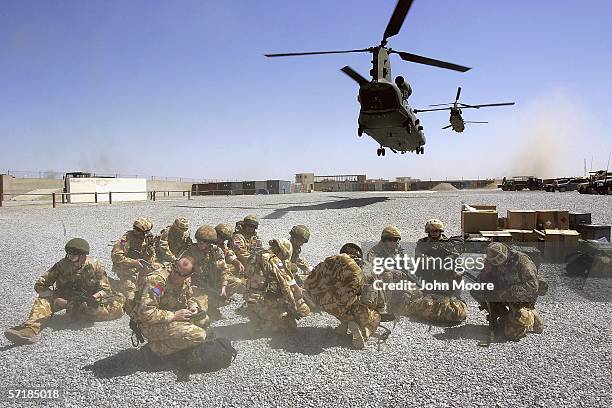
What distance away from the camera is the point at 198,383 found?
4.38 m

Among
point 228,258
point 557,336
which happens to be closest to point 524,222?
point 557,336

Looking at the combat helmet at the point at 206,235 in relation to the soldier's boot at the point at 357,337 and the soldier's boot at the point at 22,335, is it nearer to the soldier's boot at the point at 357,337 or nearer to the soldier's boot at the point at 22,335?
the soldier's boot at the point at 22,335

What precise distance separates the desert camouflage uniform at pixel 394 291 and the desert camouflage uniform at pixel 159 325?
2883 millimetres

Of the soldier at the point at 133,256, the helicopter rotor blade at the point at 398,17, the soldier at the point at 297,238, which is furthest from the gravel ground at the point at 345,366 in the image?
the helicopter rotor blade at the point at 398,17

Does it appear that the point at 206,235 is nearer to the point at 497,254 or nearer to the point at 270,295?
the point at 270,295

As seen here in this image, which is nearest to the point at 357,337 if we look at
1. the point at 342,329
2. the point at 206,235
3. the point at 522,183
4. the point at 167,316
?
the point at 342,329

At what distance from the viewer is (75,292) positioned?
6.20m

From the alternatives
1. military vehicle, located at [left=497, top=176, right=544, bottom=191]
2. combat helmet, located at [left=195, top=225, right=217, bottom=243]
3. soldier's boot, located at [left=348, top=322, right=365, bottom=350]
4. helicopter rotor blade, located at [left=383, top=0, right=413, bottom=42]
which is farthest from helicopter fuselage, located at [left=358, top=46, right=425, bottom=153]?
military vehicle, located at [left=497, top=176, right=544, bottom=191]

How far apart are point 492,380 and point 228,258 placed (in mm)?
5163

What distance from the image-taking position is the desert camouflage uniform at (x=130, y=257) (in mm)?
7336

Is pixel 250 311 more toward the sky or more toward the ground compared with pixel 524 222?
more toward the ground

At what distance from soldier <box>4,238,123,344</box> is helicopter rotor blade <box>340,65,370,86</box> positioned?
12.6 metres

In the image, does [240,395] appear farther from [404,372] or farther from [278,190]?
[278,190]

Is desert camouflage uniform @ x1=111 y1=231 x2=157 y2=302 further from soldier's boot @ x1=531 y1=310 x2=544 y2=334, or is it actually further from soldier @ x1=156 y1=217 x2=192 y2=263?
soldier's boot @ x1=531 y1=310 x2=544 y2=334
